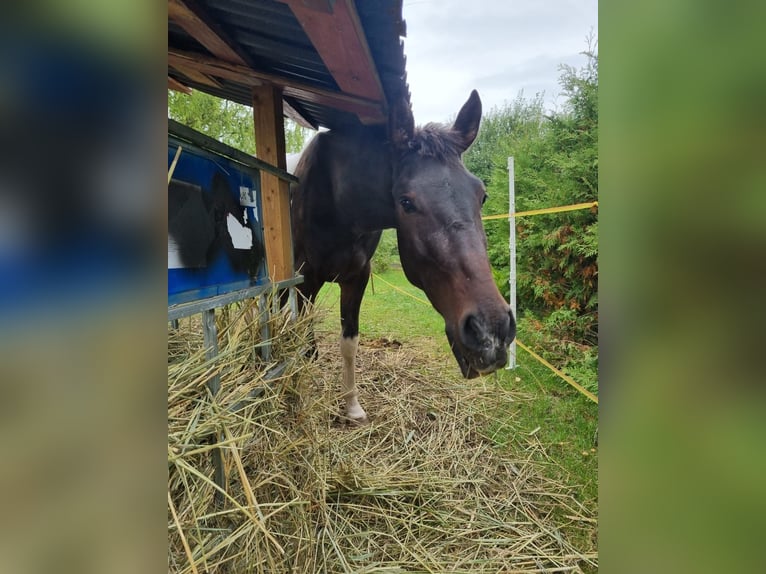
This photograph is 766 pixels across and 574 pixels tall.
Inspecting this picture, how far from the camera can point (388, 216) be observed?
2.42m

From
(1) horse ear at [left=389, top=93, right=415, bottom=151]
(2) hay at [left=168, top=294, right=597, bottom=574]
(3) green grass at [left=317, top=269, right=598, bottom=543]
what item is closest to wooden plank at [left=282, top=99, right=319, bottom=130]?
(1) horse ear at [left=389, top=93, right=415, bottom=151]

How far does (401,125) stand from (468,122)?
1.70ft

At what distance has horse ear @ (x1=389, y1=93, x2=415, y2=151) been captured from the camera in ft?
6.89

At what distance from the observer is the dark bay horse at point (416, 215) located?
1.85m

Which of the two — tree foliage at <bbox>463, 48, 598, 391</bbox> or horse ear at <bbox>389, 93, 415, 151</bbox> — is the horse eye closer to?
horse ear at <bbox>389, 93, 415, 151</bbox>

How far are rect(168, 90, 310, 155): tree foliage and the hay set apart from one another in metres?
5.63

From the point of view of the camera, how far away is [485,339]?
5.82 ft

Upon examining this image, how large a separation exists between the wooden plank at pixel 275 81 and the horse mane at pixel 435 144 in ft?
0.82

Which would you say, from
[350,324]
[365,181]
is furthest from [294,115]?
[350,324]
